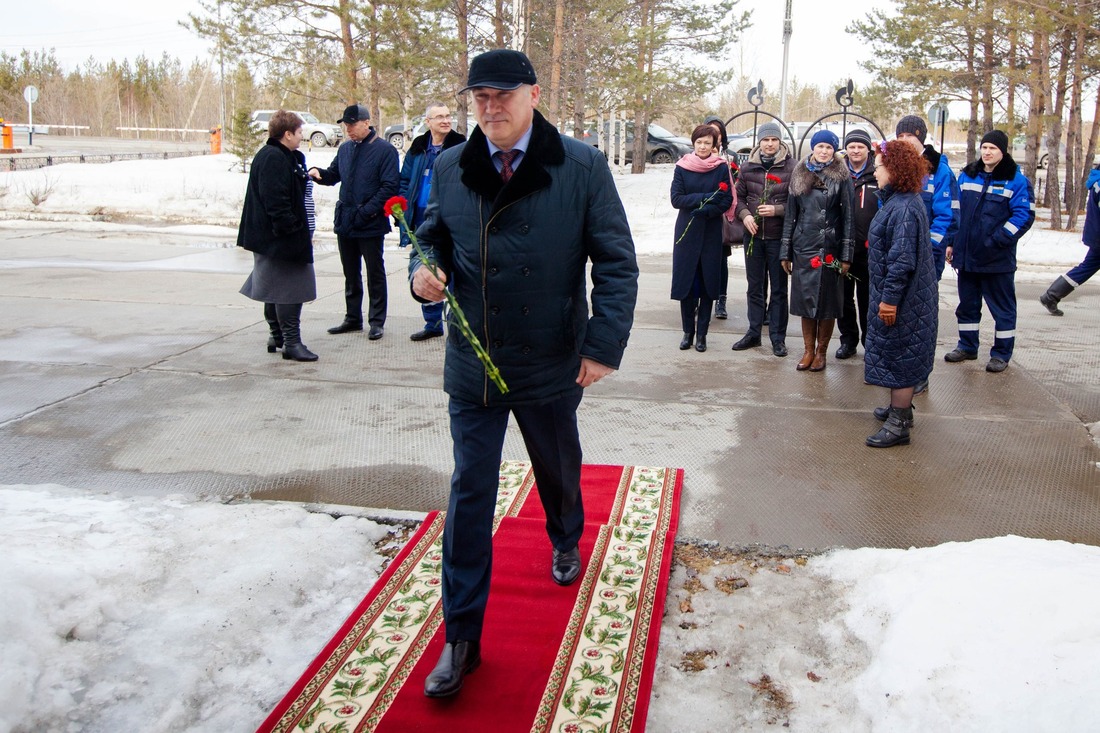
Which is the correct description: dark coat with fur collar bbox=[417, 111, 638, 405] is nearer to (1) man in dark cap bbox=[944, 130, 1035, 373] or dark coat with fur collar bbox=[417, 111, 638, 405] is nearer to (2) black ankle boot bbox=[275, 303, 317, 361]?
(2) black ankle boot bbox=[275, 303, 317, 361]

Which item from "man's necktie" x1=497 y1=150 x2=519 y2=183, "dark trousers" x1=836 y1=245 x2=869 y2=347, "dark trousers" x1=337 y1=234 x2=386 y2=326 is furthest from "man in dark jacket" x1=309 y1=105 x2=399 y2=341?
"man's necktie" x1=497 y1=150 x2=519 y2=183

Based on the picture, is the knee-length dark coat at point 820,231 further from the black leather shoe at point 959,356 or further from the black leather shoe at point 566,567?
the black leather shoe at point 566,567

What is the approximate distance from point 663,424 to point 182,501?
2.80 metres

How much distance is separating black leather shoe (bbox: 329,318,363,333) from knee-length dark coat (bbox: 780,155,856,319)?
3.62 m

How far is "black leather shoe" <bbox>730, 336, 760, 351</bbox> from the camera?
7.70 meters

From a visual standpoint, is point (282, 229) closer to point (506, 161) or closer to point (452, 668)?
point (506, 161)

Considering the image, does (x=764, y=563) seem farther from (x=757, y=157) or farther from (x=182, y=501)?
(x=757, y=157)

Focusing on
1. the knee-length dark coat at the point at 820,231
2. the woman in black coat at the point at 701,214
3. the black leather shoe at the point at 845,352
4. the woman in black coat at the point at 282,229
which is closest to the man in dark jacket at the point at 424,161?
the woman in black coat at the point at 282,229

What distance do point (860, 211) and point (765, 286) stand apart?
3.58 ft

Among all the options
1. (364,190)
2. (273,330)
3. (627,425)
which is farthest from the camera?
(364,190)

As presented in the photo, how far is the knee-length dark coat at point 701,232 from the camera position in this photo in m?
7.38

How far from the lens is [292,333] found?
709cm

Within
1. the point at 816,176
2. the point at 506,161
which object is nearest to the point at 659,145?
the point at 816,176

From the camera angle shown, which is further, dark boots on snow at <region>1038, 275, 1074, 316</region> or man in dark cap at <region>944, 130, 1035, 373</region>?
dark boots on snow at <region>1038, 275, 1074, 316</region>
